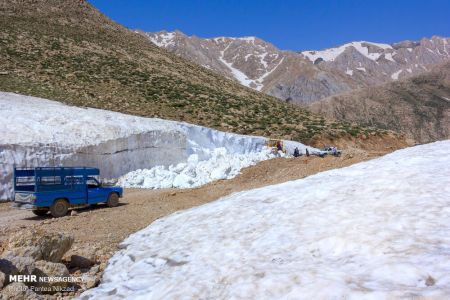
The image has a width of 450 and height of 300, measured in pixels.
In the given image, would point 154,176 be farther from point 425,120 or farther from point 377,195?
point 425,120

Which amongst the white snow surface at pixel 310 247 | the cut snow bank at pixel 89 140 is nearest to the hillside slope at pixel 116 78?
the cut snow bank at pixel 89 140

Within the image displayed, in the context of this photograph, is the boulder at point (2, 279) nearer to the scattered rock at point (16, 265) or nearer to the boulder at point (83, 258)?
the scattered rock at point (16, 265)

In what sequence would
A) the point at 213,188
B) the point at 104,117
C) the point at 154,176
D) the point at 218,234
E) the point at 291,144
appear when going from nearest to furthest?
the point at 218,234 < the point at 213,188 < the point at 154,176 < the point at 104,117 < the point at 291,144

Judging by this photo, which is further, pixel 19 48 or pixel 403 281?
pixel 19 48

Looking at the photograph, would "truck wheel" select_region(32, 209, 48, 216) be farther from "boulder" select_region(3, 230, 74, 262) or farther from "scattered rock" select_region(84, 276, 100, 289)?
"scattered rock" select_region(84, 276, 100, 289)

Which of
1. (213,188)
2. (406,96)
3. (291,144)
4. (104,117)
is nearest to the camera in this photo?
(213,188)

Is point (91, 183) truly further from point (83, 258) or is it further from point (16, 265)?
point (16, 265)

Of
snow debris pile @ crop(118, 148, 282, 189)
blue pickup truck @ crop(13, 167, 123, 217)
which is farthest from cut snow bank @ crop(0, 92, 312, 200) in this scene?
blue pickup truck @ crop(13, 167, 123, 217)

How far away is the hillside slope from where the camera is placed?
1639 inches

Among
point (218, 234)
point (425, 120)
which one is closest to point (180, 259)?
point (218, 234)

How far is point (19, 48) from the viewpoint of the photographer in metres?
49.6

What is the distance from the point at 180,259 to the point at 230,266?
3.87 ft

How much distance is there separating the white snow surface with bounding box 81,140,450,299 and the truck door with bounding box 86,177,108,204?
310 inches

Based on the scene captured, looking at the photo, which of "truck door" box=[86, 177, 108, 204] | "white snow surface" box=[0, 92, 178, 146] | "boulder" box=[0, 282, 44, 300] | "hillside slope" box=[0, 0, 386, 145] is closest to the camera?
"boulder" box=[0, 282, 44, 300]
